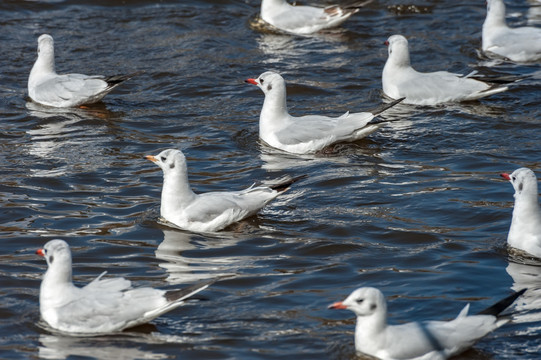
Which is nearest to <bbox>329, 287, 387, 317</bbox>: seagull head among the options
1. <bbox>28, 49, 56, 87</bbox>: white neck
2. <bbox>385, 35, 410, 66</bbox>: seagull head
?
<bbox>385, 35, 410, 66</bbox>: seagull head

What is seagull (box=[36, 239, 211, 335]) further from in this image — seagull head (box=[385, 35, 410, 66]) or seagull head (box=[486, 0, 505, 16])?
seagull head (box=[486, 0, 505, 16])

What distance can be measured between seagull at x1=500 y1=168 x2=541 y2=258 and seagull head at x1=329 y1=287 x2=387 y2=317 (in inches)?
102

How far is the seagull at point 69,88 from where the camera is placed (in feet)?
45.7

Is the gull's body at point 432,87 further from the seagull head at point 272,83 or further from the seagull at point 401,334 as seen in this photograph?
the seagull at point 401,334

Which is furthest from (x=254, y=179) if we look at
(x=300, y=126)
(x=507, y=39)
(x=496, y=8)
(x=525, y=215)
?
(x=496, y=8)

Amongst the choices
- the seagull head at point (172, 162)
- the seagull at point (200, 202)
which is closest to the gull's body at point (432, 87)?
the seagull at point (200, 202)

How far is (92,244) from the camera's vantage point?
9680mm

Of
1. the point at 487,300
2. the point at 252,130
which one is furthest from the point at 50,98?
the point at 487,300

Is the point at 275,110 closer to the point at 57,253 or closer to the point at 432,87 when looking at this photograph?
the point at 432,87

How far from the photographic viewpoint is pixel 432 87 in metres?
14.0

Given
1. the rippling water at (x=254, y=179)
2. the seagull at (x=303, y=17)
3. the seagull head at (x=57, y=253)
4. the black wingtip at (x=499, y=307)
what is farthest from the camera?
the seagull at (x=303, y=17)

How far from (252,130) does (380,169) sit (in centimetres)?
221

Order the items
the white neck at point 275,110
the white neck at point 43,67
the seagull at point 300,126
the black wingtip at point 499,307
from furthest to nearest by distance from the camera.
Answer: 1. the white neck at point 43,67
2. the white neck at point 275,110
3. the seagull at point 300,126
4. the black wingtip at point 499,307

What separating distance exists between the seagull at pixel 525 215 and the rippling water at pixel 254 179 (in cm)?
22
